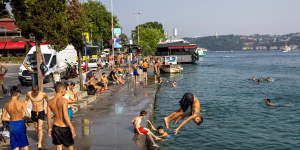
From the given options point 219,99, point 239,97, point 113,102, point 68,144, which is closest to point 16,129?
point 68,144

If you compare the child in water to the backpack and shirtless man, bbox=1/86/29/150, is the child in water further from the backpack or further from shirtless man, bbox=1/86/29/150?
the backpack

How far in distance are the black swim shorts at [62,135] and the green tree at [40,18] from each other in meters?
6.47

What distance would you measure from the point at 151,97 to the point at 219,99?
416 inches

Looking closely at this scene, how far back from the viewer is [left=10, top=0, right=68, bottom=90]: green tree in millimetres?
11469

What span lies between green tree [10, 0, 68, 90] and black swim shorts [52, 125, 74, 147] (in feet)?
21.2

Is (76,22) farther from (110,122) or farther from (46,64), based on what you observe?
(46,64)

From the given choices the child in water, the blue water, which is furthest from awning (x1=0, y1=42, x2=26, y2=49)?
the child in water

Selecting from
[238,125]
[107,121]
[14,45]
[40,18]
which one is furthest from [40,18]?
[14,45]

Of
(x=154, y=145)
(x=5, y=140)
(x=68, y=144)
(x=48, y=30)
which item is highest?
(x=48, y=30)

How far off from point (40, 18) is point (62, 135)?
22.2 ft

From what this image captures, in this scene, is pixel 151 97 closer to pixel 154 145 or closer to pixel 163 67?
pixel 154 145

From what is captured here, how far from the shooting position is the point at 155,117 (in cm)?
1773

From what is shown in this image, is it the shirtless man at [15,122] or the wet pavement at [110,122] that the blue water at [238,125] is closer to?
the wet pavement at [110,122]

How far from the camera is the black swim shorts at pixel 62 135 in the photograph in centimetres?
651
